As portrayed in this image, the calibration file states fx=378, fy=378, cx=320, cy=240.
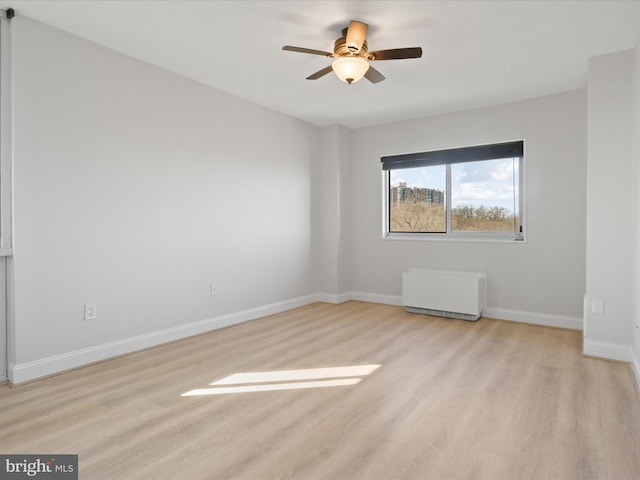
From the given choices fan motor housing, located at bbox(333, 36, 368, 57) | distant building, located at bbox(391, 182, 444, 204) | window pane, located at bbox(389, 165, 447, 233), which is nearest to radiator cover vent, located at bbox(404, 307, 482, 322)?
window pane, located at bbox(389, 165, 447, 233)

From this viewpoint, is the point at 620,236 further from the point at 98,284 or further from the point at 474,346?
the point at 98,284

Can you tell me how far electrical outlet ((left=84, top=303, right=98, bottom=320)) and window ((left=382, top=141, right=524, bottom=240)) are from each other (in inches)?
149

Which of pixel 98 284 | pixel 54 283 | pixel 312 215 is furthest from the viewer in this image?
pixel 312 215

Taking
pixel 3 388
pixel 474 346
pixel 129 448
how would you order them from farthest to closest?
pixel 474 346 → pixel 3 388 → pixel 129 448

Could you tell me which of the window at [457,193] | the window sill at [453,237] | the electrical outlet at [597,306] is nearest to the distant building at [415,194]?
the window at [457,193]

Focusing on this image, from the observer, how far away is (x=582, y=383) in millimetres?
2652

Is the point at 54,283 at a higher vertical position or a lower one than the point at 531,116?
lower

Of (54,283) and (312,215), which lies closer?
(54,283)

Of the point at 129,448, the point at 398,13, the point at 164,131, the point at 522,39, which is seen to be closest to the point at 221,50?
the point at 164,131

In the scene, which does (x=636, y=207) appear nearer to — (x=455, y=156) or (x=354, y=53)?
(x=455, y=156)

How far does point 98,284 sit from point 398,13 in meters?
3.05

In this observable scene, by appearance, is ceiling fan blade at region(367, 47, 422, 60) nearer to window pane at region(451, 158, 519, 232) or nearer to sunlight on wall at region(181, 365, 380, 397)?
sunlight on wall at region(181, 365, 380, 397)

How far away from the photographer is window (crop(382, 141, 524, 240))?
14.9 ft

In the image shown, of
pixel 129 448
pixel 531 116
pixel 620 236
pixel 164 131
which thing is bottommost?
pixel 129 448
